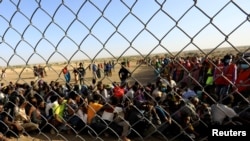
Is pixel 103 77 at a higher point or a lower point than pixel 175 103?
higher

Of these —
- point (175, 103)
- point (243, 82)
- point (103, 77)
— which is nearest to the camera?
point (243, 82)

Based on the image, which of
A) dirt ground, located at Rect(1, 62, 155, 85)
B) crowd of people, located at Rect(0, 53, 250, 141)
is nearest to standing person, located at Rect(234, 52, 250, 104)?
crowd of people, located at Rect(0, 53, 250, 141)

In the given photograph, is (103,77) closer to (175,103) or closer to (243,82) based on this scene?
(175,103)

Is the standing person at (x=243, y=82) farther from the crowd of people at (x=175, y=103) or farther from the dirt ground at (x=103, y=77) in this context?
the dirt ground at (x=103, y=77)

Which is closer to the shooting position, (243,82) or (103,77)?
(243,82)

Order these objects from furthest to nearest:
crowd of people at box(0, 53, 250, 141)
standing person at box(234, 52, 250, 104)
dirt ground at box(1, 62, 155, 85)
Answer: dirt ground at box(1, 62, 155, 85) → crowd of people at box(0, 53, 250, 141) → standing person at box(234, 52, 250, 104)

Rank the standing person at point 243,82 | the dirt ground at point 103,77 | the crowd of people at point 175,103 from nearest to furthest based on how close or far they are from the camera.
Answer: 1. the standing person at point 243,82
2. the crowd of people at point 175,103
3. the dirt ground at point 103,77

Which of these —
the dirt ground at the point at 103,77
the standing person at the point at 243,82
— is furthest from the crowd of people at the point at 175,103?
the dirt ground at the point at 103,77

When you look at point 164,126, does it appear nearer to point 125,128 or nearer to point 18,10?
point 125,128

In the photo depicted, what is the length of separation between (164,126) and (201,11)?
167 centimetres

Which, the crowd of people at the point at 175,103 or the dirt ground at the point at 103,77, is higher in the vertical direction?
the dirt ground at the point at 103,77

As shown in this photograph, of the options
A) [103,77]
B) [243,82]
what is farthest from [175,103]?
[243,82]

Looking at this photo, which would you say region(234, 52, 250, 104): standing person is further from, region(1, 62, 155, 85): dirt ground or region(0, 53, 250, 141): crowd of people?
region(1, 62, 155, 85): dirt ground

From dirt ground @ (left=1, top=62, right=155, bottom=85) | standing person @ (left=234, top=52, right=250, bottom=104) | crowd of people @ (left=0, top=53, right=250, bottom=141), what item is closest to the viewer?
standing person @ (left=234, top=52, right=250, bottom=104)
